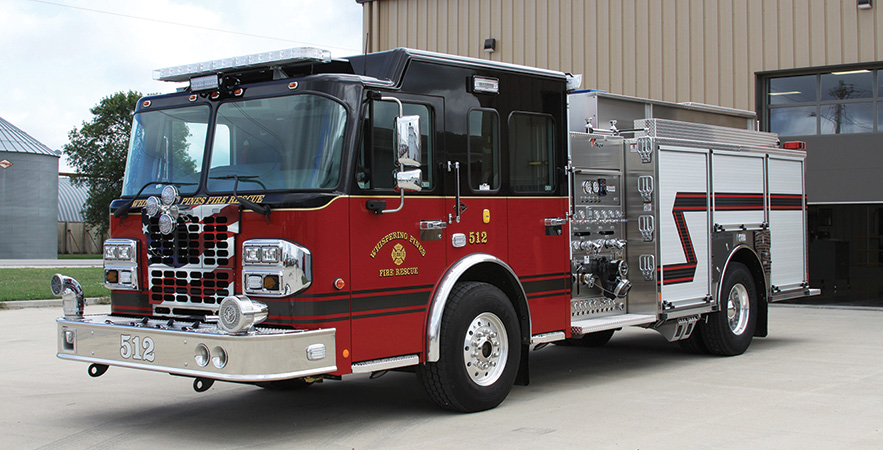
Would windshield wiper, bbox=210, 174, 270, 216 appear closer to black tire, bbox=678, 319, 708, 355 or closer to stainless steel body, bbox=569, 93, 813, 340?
stainless steel body, bbox=569, 93, 813, 340

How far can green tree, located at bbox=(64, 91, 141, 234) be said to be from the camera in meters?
55.7

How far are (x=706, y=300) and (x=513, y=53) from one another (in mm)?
11388

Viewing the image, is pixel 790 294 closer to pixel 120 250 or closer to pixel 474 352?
pixel 474 352

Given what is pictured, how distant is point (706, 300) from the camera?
33.1 ft

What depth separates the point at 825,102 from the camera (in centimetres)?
1670

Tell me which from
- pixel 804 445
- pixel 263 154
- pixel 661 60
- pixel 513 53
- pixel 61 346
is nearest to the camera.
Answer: pixel 804 445

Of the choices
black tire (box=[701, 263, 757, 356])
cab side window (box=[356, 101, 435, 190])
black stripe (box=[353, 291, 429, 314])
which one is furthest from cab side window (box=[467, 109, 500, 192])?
black tire (box=[701, 263, 757, 356])

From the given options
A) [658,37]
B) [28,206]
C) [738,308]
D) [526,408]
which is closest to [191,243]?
[526,408]

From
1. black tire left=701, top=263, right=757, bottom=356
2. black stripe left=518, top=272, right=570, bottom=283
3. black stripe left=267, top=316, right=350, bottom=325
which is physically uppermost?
black stripe left=518, top=272, right=570, bottom=283

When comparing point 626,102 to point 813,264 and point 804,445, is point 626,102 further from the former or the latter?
point 813,264

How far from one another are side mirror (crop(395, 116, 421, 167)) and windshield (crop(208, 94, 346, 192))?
0.43 metres

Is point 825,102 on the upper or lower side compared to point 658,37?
lower

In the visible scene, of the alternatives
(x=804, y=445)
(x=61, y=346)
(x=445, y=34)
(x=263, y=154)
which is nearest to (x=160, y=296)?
(x=61, y=346)

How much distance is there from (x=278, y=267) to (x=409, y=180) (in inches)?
43.7
